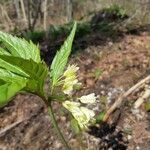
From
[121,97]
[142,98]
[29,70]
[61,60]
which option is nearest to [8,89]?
[29,70]

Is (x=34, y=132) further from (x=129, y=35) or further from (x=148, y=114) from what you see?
(x=129, y=35)

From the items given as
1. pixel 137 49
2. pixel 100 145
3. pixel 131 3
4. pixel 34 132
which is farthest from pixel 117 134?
pixel 131 3

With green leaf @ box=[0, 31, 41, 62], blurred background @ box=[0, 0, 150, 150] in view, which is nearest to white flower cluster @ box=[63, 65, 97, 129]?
green leaf @ box=[0, 31, 41, 62]

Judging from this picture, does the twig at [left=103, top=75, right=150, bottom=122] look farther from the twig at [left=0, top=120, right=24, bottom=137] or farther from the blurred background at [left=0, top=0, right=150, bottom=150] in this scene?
the twig at [left=0, top=120, right=24, bottom=137]

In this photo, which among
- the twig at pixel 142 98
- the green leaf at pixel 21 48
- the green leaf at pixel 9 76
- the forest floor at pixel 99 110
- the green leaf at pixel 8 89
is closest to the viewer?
the green leaf at pixel 8 89

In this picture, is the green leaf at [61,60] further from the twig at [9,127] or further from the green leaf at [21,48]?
the twig at [9,127]

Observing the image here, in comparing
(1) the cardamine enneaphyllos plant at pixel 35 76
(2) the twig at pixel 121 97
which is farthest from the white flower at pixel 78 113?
(2) the twig at pixel 121 97

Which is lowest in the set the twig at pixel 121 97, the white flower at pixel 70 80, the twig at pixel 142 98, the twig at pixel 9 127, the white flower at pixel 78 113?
the twig at pixel 142 98
